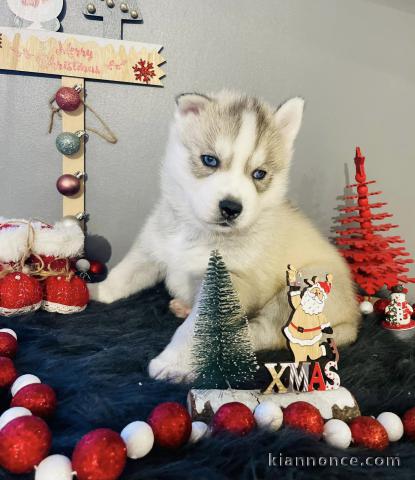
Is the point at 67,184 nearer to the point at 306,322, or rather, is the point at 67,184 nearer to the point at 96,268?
the point at 96,268

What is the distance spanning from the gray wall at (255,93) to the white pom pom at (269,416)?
132 cm

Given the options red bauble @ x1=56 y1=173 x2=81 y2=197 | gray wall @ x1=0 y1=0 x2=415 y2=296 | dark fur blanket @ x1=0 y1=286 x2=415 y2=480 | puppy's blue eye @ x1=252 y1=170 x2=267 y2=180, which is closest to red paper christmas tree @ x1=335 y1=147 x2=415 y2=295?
dark fur blanket @ x1=0 y1=286 x2=415 y2=480

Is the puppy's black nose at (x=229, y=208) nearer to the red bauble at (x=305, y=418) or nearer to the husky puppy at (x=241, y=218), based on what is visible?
the husky puppy at (x=241, y=218)

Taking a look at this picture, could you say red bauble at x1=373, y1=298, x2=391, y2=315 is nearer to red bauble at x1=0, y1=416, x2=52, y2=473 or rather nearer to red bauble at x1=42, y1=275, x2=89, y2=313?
red bauble at x1=42, y1=275, x2=89, y2=313

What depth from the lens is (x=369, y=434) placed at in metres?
0.85

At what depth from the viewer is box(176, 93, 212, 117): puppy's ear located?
1395mm

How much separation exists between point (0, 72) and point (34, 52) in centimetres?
18

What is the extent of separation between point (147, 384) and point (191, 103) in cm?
94

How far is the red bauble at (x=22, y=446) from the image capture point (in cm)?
69

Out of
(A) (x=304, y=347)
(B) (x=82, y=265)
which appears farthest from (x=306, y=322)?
(B) (x=82, y=265)

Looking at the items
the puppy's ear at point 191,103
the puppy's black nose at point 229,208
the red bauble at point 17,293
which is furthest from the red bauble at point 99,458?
the puppy's ear at point 191,103

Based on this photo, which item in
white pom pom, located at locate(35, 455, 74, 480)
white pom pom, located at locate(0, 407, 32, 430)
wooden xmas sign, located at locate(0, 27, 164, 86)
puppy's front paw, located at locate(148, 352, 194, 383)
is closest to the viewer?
white pom pom, located at locate(35, 455, 74, 480)

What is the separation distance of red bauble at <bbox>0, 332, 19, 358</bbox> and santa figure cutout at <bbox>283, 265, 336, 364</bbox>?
0.77 meters

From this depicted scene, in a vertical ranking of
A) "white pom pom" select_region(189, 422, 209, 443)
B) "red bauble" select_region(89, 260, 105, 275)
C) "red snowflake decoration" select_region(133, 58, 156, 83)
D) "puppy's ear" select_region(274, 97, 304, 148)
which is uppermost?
"red snowflake decoration" select_region(133, 58, 156, 83)
